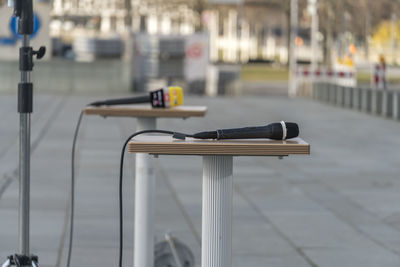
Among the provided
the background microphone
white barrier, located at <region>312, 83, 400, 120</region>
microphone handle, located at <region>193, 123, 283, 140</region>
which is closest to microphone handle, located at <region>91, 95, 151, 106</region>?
the background microphone

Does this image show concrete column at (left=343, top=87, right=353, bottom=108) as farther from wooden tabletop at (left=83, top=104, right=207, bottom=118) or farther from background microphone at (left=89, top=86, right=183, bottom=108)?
wooden tabletop at (left=83, top=104, right=207, bottom=118)

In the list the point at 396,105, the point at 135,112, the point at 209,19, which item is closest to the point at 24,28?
the point at 135,112

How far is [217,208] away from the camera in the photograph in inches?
191

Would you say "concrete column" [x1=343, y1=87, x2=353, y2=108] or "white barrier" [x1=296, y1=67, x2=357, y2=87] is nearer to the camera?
"concrete column" [x1=343, y1=87, x2=353, y2=108]

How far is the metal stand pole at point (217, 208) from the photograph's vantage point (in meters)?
4.85

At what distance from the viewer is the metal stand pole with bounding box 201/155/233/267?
4.85 meters

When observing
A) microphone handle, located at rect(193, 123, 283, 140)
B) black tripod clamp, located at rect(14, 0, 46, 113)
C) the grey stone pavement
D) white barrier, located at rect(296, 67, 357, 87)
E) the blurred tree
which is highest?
the blurred tree

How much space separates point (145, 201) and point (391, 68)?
61.7 metres

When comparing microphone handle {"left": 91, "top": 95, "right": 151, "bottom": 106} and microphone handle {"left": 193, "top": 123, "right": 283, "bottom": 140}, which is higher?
microphone handle {"left": 91, "top": 95, "right": 151, "bottom": 106}

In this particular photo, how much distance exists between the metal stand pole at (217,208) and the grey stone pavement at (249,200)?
6.25 ft

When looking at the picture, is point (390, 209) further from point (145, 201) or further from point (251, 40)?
point (251, 40)

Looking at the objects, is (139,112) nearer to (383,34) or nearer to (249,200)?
(249,200)

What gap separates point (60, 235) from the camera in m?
8.47

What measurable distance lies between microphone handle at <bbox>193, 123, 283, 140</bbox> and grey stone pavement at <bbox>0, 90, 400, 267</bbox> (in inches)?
76.1
